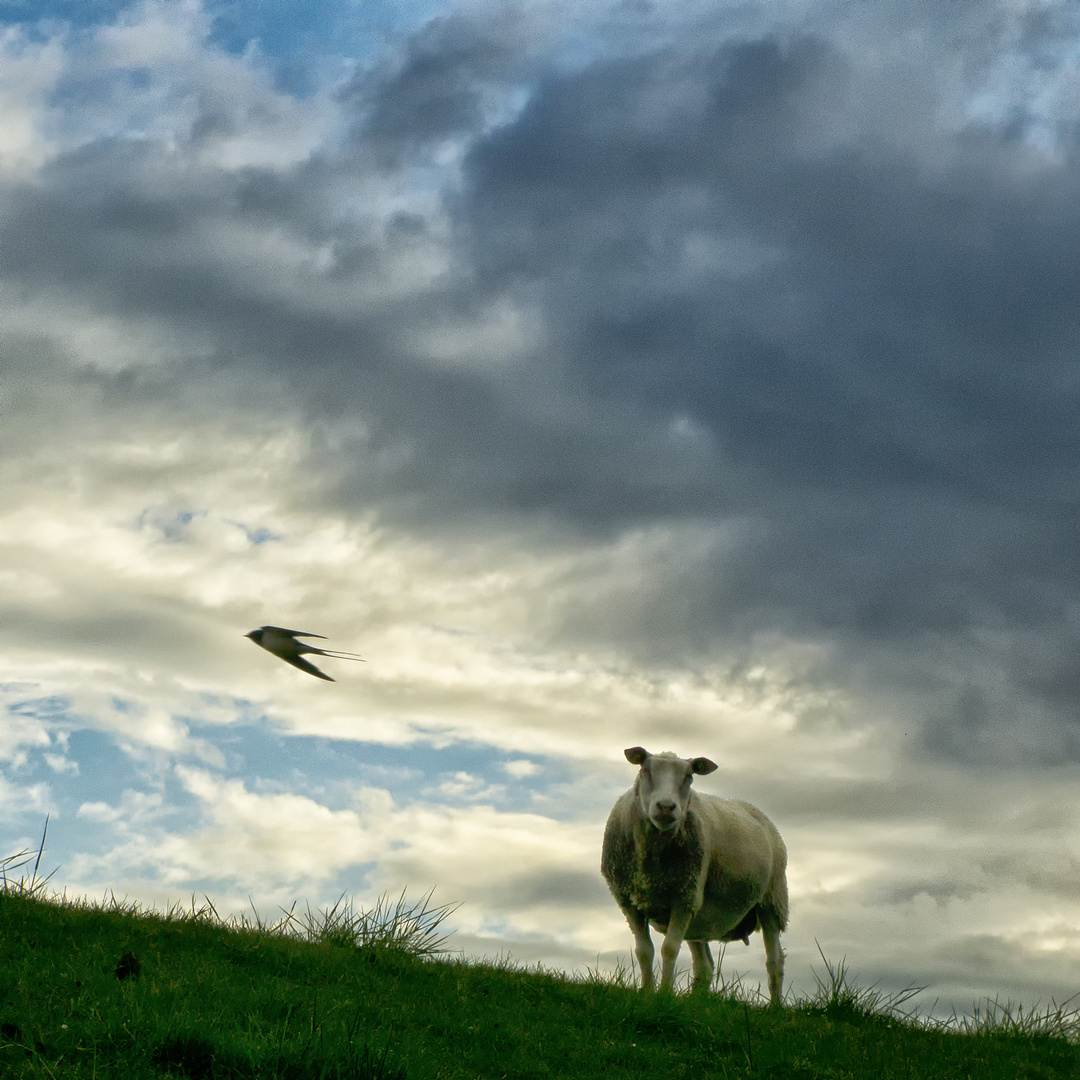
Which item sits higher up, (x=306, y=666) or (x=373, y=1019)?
(x=306, y=666)

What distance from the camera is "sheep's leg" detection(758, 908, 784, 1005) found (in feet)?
56.2

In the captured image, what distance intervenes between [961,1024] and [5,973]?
916cm

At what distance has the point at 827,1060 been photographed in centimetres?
991

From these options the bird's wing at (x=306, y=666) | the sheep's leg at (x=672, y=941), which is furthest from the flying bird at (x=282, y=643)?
the sheep's leg at (x=672, y=941)

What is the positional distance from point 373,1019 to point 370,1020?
0.07 metres

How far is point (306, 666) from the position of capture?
9016 mm

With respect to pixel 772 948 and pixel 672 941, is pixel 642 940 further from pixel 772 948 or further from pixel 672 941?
pixel 772 948

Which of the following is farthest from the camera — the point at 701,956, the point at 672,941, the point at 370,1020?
the point at 701,956

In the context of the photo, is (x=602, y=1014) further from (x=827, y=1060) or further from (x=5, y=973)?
(x=5, y=973)

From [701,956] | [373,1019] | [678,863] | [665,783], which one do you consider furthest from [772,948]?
[373,1019]

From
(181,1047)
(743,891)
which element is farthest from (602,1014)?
(743,891)

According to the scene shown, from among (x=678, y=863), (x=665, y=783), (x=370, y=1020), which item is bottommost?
(x=370, y=1020)

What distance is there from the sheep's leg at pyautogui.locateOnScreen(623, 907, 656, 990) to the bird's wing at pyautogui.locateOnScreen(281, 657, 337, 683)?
687 cm

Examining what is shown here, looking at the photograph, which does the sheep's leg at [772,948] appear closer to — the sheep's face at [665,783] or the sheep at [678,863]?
the sheep at [678,863]
